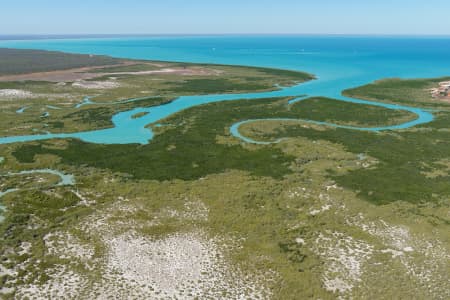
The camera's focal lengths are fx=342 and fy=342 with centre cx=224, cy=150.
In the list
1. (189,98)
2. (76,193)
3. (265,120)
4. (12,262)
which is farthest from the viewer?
(189,98)

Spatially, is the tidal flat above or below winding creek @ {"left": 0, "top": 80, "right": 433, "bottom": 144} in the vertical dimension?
below

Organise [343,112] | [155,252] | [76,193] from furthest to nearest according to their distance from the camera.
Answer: [343,112]
[76,193]
[155,252]

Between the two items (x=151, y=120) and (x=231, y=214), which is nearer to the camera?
(x=231, y=214)

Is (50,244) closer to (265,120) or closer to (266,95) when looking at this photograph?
(265,120)

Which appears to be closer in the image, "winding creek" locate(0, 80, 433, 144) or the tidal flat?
the tidal flat

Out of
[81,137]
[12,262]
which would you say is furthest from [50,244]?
[81,137]

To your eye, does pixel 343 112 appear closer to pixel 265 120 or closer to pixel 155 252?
pixel 265 120

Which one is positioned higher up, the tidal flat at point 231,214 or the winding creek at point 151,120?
the winding creek at point 151,120

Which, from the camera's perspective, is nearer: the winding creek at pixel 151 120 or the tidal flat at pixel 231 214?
the tidal flat at pixel 231 214

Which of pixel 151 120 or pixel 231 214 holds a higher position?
pixel 151 120

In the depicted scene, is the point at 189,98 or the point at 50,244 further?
the point at 189,98
